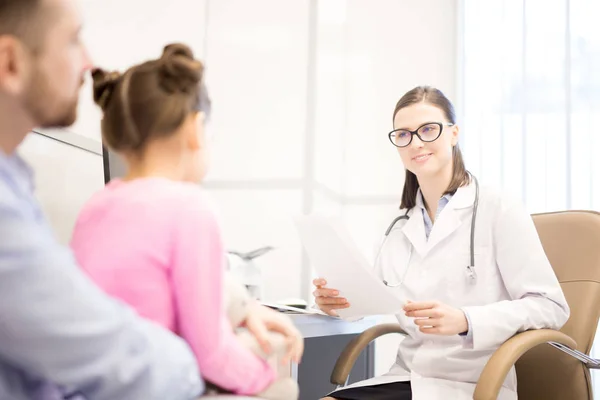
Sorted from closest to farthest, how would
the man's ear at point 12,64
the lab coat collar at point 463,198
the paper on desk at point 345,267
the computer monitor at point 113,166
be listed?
the man's ear at point 12,64 → the computer monitor at point 113,166 → the paper on desk at point 345,267 → the lab coat collar at point 463,198

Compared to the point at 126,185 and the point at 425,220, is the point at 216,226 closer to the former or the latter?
the point at 126,185

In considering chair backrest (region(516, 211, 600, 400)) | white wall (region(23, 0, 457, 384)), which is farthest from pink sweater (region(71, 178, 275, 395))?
white wall (region(23, 0, 457, 384))

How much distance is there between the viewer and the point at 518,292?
1.60 meters

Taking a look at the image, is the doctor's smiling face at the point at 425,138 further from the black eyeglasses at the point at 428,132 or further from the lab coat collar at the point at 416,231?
the lab coat collar at the point at 416,231

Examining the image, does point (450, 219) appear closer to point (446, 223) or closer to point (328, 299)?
point (446, 223)

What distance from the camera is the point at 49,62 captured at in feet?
2.19

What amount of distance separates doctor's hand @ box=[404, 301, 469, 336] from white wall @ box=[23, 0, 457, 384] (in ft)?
4.27

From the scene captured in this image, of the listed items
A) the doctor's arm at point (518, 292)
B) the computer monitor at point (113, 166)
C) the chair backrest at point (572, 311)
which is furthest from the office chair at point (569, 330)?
the computer monitor at point (113, 166)

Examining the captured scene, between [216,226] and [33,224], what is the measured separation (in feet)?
0.71

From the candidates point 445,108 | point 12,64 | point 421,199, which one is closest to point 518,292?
point 421,199

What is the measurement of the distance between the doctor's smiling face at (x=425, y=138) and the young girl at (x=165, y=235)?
1.13 meters

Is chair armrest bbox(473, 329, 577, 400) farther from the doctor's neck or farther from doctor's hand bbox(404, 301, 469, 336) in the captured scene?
the doctor's neck

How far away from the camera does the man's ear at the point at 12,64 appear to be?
64cm

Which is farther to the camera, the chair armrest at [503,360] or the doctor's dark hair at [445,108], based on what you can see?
the doctor's dark hair at [445,108]
